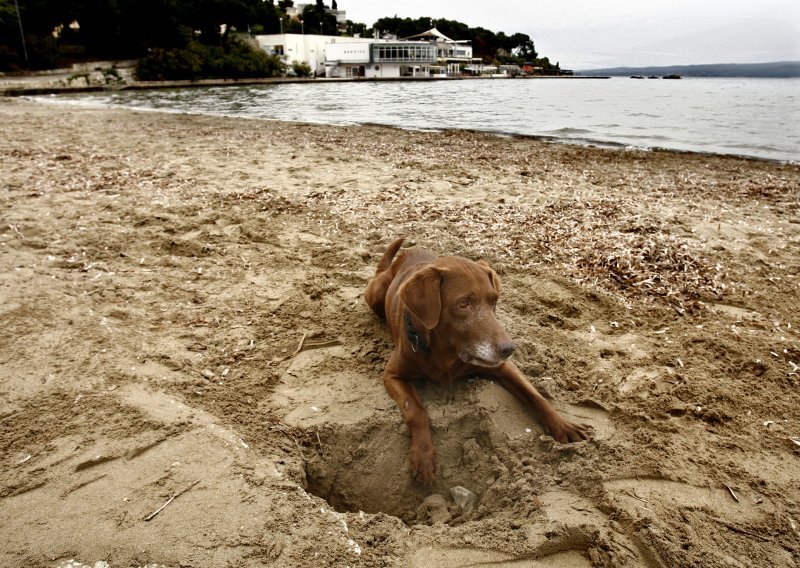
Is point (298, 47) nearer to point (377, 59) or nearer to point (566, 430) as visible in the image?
point (377, 59)

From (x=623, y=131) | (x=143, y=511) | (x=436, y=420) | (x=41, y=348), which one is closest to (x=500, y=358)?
(x=436, y=420)

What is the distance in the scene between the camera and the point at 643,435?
350 centimetres

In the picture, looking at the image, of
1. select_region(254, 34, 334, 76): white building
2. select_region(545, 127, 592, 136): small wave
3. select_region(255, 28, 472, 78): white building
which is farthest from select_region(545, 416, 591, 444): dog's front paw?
select_region(255, 28, 472, 78): white building

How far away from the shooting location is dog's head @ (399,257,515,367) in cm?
348

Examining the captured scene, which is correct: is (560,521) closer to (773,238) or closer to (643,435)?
(643,435)

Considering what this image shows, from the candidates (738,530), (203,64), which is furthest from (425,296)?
(203,64)

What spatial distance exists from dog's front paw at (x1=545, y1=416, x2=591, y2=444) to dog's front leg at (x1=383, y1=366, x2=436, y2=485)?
0.83 metres

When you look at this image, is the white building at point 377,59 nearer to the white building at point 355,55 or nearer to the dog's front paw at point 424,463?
the white building at point 355,55

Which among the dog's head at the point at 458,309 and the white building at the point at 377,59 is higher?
the white building at the point at 377,59

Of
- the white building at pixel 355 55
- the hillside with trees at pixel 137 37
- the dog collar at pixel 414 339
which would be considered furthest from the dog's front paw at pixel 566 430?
the white building at pixel 355 55

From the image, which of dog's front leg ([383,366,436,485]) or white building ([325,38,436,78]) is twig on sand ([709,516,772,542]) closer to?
dog's front leg ([383,366,436,485])

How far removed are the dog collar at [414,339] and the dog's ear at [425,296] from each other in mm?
269

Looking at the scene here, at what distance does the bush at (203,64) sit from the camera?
189ft

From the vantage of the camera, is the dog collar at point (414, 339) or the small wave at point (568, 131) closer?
the dog collar at point (414, 339)
